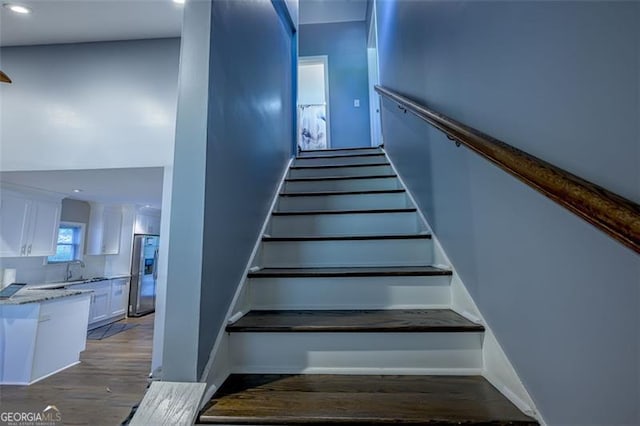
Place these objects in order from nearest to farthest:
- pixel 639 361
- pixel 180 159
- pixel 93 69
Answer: pixel 639 361, pixel 180 159, pixel 93 69

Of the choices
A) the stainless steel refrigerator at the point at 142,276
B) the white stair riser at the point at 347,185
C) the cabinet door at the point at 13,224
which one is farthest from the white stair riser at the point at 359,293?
the stainless steel refrigerator at the point at 142,276

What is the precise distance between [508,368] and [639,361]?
0.46 metres

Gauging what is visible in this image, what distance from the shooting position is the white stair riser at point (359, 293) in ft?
4.51

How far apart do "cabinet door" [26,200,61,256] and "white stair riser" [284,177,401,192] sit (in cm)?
393

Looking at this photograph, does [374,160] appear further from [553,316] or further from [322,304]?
[553,316]

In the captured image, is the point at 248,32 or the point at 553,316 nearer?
the point at 553,316

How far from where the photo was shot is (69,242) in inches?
200

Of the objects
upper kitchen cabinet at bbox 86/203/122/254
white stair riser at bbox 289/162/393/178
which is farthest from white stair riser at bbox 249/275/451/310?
upper kitchen cabinet at bbox 86/203/122/254

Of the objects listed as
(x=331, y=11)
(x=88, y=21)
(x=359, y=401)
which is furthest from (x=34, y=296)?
(x=331, y=11)

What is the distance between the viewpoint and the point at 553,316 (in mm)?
719

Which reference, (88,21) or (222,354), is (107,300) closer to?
(88,21)

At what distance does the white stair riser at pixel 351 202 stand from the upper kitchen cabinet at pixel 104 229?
16.5ft

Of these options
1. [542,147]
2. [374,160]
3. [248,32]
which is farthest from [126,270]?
[542,147]

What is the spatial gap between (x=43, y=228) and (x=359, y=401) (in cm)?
521
